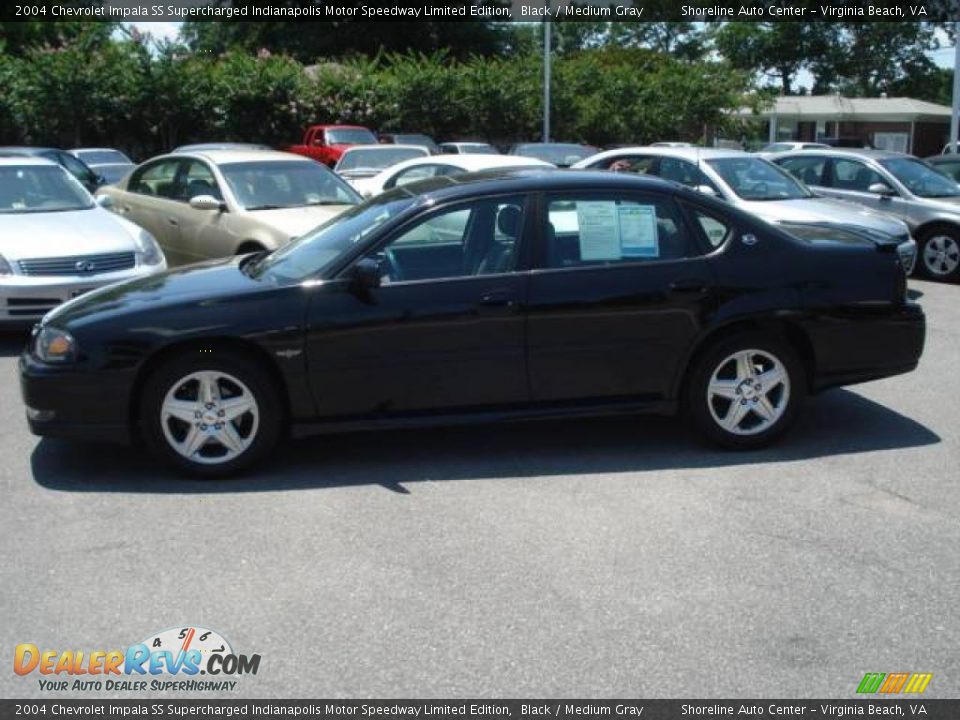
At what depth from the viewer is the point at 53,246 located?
8.73 metres

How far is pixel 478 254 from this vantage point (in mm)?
5750

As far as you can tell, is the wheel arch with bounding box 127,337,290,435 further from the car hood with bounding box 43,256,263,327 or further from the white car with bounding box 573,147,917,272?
the white car with bounding box 573,147,917,272

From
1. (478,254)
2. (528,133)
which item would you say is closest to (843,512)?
(478,254)

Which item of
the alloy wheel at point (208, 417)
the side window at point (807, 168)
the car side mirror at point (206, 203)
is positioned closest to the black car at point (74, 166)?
the car side mirror at point (206, 203)

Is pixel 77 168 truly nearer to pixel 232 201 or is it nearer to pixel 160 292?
pixel 232 201

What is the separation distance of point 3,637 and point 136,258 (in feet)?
18.5

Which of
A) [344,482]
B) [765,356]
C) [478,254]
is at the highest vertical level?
[478,254]

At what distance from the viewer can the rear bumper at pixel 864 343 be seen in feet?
19.6

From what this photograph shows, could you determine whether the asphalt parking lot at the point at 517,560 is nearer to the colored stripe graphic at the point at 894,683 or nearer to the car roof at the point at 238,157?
the colored stripe graphic at the point at 894,683

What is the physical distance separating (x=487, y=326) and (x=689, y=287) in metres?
1.13

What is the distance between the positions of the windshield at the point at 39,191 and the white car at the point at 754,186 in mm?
5415

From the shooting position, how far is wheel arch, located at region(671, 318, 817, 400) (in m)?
5.86

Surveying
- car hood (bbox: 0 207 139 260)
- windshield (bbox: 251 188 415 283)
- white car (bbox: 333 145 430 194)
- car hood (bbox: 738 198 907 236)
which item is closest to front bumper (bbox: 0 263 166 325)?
car hood (bbox: 0 207 139 260)
